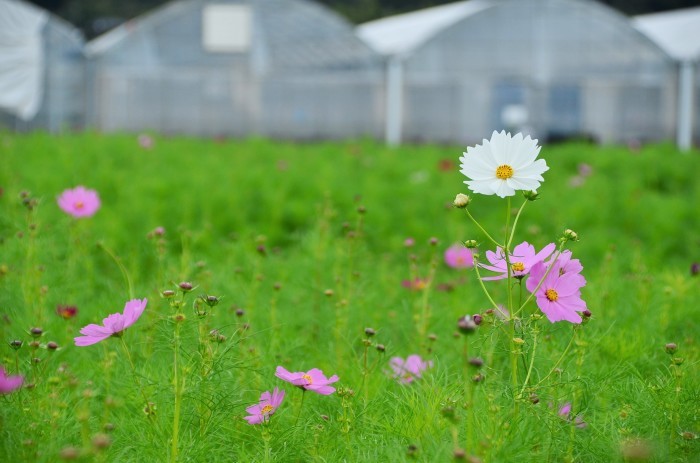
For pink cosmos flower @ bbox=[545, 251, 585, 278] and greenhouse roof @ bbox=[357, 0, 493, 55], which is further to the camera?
greenhouse roof @ bbox=[357, 0, 493, 55]

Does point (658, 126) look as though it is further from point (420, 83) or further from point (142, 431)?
point (142, 431)

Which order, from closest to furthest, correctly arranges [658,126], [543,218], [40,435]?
[40,435], [543,218], [658,126]

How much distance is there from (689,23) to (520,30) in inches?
120

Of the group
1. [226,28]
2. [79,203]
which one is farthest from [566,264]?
[226,28]

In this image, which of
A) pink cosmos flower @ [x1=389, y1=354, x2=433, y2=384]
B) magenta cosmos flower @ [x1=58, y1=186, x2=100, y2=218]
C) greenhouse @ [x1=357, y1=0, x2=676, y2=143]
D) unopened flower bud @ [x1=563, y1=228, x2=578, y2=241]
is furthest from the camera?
greenhouse @ [x1=357, y1=0, x2=676, y2=143]

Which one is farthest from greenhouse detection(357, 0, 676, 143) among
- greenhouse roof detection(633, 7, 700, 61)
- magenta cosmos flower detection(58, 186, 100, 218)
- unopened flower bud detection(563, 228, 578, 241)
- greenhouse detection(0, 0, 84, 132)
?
unopened flower bud detection(563, 228, 578, 241)

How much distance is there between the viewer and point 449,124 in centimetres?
1078

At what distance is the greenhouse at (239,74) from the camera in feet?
33.9

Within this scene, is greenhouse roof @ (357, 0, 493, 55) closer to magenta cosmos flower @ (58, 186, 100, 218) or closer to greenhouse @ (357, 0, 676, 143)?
greenhouse @ (357, 0, 676, 143)

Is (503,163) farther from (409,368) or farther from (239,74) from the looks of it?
(239,74)

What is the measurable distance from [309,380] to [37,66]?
993 centimetres

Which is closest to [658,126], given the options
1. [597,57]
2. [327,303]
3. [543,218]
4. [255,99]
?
[597,57]

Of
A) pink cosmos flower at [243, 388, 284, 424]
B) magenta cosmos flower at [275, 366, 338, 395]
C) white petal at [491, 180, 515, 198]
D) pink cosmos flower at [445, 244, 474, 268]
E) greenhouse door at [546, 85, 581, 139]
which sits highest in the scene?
white petal at [491, 180, 515, 198]

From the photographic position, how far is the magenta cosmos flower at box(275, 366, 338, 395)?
3.93 ft
